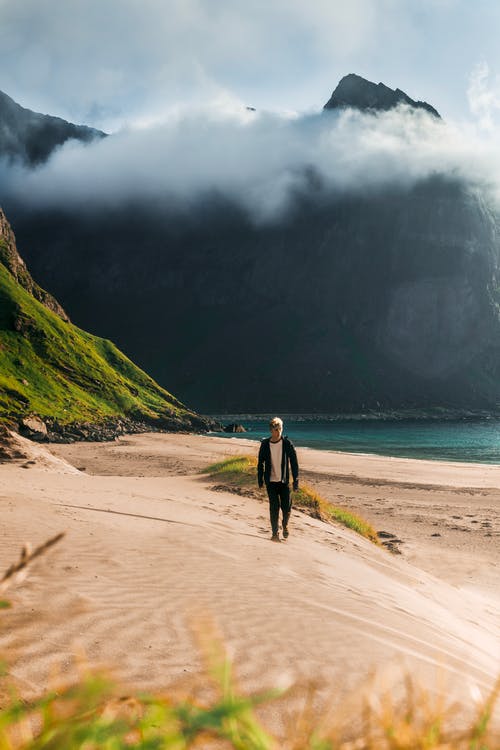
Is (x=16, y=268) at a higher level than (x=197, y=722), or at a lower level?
higher

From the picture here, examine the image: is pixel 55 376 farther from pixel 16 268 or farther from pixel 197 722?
pixel 197 722

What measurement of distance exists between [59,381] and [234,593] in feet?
248

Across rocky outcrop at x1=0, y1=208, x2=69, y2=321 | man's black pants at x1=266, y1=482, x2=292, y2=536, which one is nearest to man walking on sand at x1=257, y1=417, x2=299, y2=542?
man's black pants at x1=266, y1=482, x2=292, y2=536

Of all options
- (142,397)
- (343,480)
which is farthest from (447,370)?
(343,480)

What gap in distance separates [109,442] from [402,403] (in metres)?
145

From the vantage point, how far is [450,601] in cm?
934

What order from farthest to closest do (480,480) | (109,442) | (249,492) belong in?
(109,442) < (480,480) < (249,492)

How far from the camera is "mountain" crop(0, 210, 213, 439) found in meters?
63.8

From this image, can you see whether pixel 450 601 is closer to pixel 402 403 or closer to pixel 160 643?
pixel 160 643

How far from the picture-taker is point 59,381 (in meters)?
77.0

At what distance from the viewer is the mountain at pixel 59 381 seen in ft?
209

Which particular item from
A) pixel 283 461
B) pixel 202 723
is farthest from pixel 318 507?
pixel 202 723

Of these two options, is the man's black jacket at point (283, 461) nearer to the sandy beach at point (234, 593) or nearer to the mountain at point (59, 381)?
the sandy beach at point (234, 593)

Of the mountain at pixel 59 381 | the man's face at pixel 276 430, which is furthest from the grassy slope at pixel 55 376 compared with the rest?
the man's face at pixel 276 430
